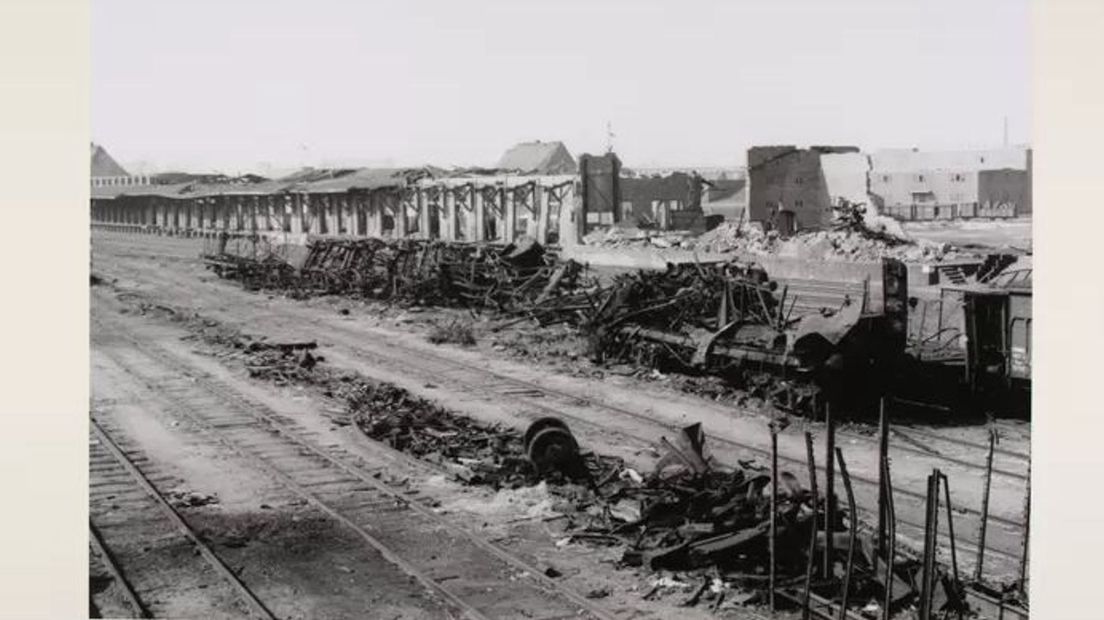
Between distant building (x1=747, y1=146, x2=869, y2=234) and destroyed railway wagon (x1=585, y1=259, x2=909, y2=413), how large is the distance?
7.70 meters

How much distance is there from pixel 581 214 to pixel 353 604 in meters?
15.1

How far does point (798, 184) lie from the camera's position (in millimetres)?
24203

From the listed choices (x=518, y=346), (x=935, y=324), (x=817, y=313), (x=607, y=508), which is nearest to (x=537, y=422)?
(x=607, y=508)

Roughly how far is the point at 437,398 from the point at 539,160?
1085cm

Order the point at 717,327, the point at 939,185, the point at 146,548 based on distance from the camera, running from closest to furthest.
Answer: the point at 146,548 → the point at 717,327 → the point at 939,185

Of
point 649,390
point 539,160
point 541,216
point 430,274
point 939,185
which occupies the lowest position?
point 649,390

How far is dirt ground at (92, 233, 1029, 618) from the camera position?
788 cm

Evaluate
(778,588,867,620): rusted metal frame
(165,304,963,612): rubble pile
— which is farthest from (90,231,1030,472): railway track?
(778,588,867,620): rusted metal frame

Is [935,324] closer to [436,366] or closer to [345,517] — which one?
[436,366]

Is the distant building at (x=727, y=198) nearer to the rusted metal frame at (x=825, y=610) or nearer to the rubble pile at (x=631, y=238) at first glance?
the rubble pile at (x=631, y=238)

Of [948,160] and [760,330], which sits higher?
[948,160]

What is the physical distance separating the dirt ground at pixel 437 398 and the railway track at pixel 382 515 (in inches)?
8.9

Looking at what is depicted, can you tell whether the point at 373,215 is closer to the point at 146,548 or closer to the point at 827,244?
the point at 827,244

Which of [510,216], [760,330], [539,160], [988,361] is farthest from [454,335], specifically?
[988,361]
